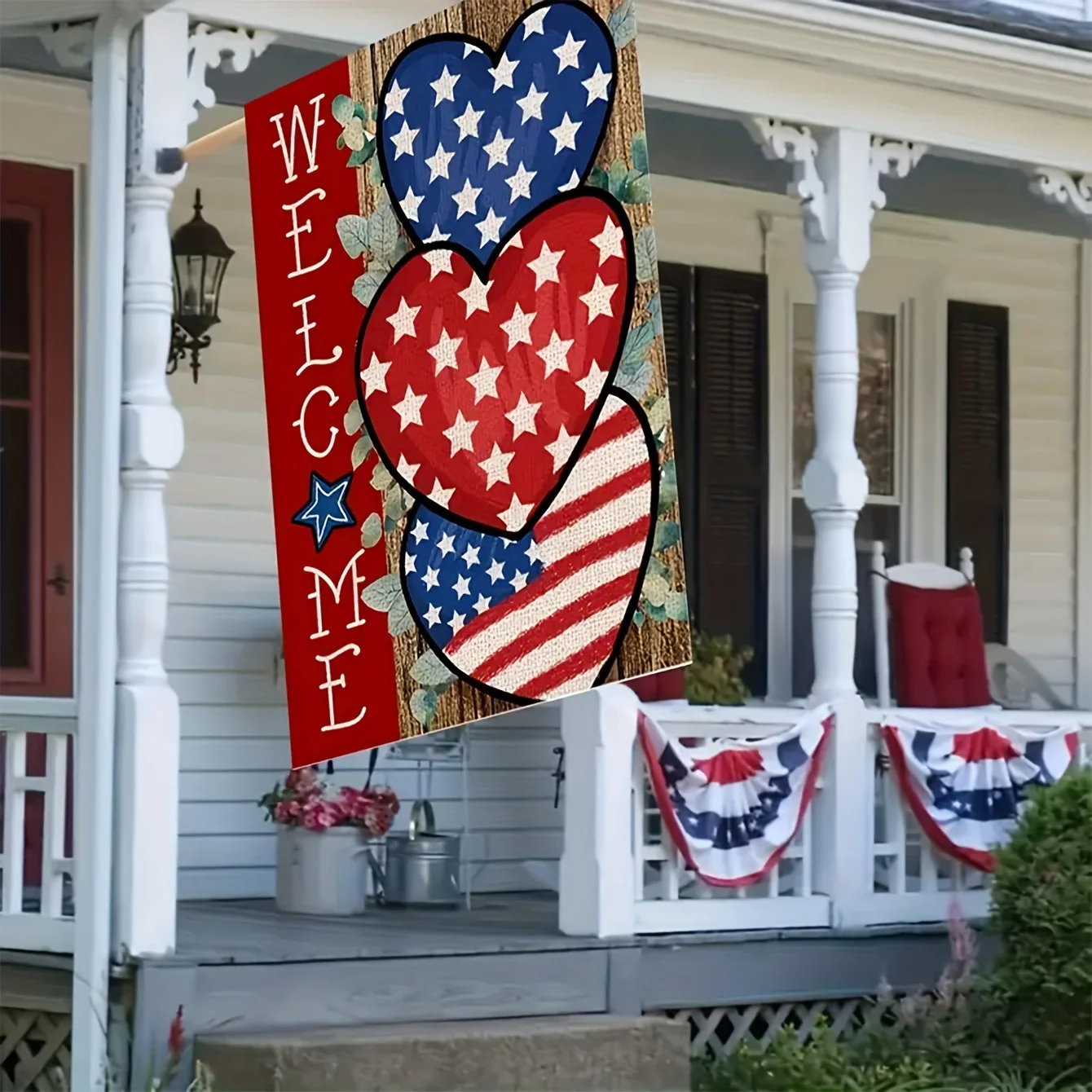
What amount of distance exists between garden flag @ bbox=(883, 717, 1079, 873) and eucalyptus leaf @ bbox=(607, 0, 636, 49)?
376cm

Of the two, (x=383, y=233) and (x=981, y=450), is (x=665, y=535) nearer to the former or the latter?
(x=383, y=233)

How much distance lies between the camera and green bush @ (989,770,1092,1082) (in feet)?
22.5

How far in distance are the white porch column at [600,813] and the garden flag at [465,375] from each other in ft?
5.90

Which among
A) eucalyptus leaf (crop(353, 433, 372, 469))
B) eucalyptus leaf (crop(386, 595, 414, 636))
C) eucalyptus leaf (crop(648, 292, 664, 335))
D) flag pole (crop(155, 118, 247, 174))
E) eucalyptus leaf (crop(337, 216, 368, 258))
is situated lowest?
eucalyptus leaf (crop(386, 595, 414, 636))

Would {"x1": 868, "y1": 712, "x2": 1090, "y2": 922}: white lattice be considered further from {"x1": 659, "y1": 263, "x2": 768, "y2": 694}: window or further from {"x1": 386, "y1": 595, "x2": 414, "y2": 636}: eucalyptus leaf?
{"x1": 386, "y1": 595, "x2": 414, "y2": 636}: eucalyptus leaf

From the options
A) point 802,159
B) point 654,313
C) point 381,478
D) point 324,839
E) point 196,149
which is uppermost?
point 802,159

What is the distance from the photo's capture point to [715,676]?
353 inches

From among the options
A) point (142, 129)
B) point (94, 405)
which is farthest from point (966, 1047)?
point (142, 129)

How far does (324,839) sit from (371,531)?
2.57m

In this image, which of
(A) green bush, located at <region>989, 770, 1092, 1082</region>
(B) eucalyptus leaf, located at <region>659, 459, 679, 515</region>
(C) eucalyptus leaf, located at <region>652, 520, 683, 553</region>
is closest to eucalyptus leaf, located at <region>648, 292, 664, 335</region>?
(B) eucalyptus leaf, located at <region>659, 459, 679, 515</region>

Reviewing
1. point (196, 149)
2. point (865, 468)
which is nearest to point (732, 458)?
point (865, 468)

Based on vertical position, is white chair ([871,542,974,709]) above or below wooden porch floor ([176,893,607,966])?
above

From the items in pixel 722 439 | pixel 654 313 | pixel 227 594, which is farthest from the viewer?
pixel 722 439

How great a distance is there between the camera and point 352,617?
527 centimetres
